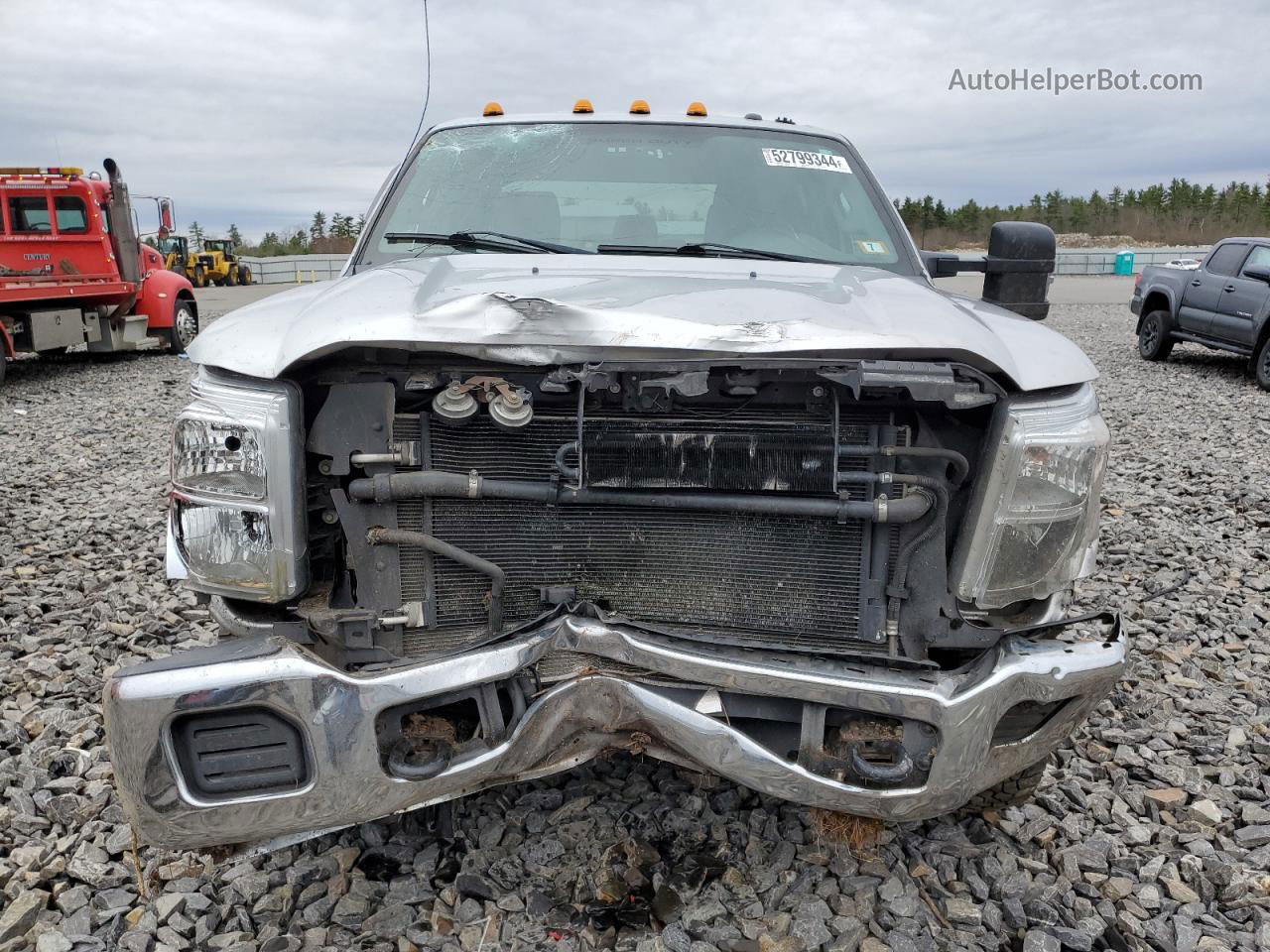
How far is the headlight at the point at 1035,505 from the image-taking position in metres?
2.05

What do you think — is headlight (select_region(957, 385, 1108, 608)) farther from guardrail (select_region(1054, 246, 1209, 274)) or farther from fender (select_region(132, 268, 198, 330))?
guardrail (select_region(1054, 246, 1209, 274))

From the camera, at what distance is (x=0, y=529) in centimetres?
511

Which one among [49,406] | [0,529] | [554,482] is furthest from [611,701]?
[49,406]

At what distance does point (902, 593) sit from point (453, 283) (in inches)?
53.9

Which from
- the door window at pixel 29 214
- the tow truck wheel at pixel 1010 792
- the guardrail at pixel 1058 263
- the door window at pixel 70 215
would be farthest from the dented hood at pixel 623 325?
the guardrail at pixel 1058 263

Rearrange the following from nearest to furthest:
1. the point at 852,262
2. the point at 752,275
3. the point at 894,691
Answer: the point at 894,691 < the point at 752,275 < the point at 852,262

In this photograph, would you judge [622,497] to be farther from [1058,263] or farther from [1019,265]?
[1058,263]

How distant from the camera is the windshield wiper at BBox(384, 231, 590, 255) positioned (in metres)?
3.03

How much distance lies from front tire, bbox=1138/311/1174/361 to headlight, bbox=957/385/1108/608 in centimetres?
1181

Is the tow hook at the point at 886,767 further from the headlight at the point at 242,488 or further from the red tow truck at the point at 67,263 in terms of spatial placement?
the red tow truck at the point at 67,263

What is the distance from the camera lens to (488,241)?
307 centimetres

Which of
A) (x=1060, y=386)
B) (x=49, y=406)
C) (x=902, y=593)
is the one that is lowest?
(x=49, y=406)

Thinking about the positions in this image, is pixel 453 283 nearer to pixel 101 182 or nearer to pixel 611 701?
pixel 611 701

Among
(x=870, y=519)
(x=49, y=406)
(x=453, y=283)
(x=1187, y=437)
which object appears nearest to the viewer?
(x=870, y=519)
